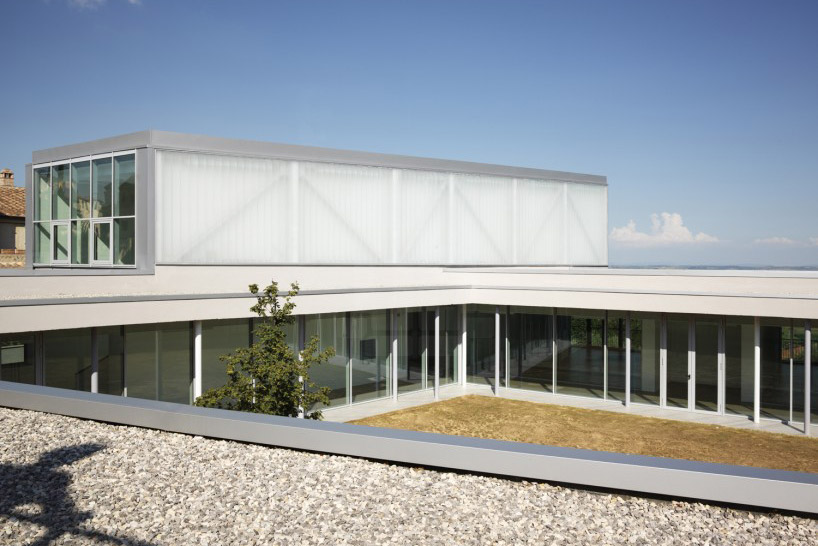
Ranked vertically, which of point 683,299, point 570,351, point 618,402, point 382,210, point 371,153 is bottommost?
point 618,402

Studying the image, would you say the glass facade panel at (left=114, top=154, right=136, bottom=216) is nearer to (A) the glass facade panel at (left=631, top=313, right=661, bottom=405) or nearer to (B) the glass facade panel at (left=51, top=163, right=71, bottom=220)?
(B) the glass facade panel at (left=51, top=163, right=71, bottom=220)

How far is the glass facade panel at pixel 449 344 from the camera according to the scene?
2197 centimetres

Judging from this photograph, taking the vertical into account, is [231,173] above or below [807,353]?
above

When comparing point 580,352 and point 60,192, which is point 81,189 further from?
point 580,352

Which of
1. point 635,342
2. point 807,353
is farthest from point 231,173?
point 807,353

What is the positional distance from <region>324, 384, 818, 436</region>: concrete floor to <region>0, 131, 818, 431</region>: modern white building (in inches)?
Answer: 11.8

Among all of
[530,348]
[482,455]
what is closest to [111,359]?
[482,455]

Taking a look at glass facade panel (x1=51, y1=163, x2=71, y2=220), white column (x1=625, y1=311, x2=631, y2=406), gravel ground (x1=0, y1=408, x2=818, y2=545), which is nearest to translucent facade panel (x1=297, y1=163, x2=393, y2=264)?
glass facade panel (x1=51, y1=163, x2=71, y2=220)

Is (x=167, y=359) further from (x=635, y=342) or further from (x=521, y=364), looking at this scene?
(x=635, y=342)

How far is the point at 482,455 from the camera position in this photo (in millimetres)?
6156

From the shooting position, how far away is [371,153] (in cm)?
2142

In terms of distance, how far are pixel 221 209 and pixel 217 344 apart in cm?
422

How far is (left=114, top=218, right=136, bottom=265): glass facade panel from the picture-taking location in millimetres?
17422

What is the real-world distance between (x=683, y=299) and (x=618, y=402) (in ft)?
12.3
